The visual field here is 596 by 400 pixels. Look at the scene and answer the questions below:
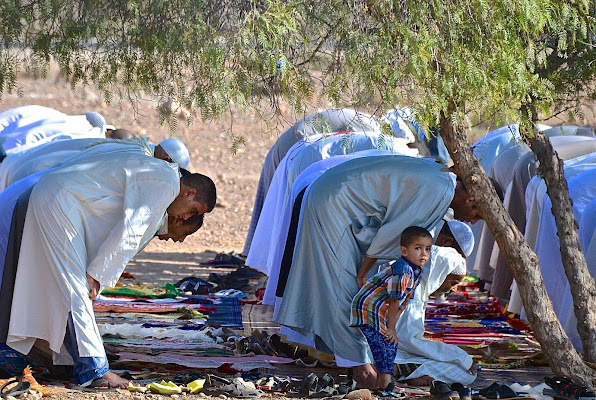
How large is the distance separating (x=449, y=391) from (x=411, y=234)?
34.7 inches

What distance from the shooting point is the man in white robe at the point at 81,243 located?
5.42 meters

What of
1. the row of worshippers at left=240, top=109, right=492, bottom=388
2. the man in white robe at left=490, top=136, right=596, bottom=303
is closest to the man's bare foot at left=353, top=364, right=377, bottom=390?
the row of worshippers at left=240, top=109, right=492, bottom=388

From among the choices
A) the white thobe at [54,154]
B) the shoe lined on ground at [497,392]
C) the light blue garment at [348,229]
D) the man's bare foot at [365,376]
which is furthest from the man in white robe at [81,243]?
the shoe lined on ground at [497,392]

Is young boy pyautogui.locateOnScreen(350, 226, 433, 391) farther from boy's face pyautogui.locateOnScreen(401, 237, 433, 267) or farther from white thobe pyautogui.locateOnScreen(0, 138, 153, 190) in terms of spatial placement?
white thobe pyautogui.locateOnScreen(0, 138, 153, 190)

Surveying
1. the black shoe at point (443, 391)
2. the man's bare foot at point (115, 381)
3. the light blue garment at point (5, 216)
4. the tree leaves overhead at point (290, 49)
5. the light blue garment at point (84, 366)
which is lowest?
the man's bare foot at point (115, 381)

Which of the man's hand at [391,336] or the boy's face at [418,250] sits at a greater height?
the boy's face at [418,250]

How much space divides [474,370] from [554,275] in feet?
5.31

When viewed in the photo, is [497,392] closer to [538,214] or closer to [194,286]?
[538,214]

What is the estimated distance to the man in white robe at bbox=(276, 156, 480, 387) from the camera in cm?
580

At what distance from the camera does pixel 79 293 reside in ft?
17.8

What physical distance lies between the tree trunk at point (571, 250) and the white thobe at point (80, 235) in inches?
89.0

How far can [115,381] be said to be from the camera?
5.42m

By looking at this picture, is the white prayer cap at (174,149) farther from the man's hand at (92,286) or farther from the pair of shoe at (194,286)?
the man's hand at (92,286)

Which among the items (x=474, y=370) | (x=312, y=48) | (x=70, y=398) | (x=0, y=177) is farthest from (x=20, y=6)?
(x=0, y=177)
